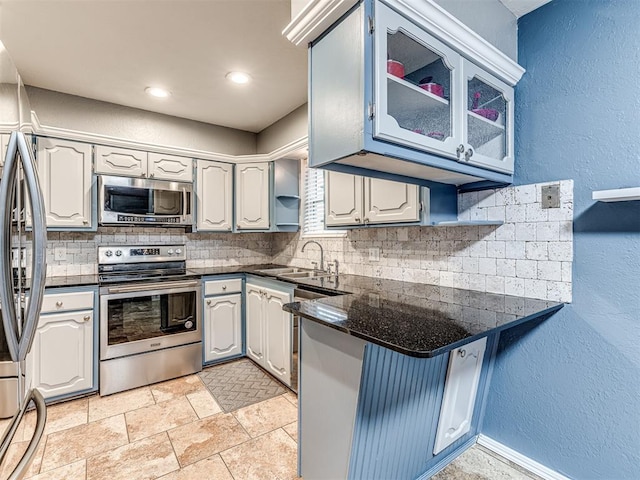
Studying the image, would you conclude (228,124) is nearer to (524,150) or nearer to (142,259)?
(142,259)

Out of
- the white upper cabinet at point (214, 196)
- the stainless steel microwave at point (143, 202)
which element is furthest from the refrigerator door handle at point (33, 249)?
the white upper cabinet at point (214, 196)

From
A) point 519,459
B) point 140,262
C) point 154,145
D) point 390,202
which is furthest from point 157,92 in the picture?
point 519,459

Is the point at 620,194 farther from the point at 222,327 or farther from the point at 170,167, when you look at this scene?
the point at 170,167

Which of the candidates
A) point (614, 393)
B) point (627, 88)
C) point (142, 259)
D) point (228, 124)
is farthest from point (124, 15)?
point (614, 393)

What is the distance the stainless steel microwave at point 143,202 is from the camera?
2.70 metres

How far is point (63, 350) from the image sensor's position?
7.73ft

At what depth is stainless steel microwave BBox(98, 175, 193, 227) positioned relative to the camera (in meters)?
2.70

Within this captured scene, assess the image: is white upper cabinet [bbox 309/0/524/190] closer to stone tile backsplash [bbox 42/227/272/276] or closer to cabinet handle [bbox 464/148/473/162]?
cabinet handle [bbox 464/148/473/162]

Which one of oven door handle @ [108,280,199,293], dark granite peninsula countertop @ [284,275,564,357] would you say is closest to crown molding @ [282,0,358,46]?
dark granite peninsula countertop @ [284,275,564,357]

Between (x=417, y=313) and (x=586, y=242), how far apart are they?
34.7 inches

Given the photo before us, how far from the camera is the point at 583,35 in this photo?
1567 millimetres

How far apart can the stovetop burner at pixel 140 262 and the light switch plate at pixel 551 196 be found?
2.65 meters

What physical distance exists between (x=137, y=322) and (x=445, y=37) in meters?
2.78

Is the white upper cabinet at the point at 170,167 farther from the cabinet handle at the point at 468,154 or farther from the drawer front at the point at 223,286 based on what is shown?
the cabinet handle at the point at 468,154
